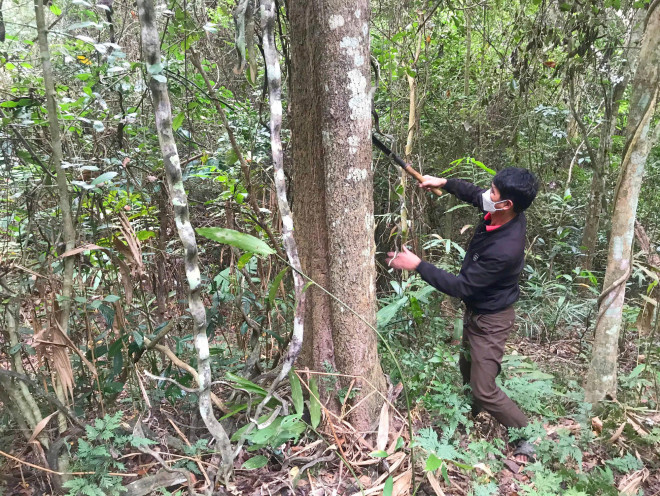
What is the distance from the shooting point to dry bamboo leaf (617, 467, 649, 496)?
6.99ft

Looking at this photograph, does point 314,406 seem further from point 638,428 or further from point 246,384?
point 638,428

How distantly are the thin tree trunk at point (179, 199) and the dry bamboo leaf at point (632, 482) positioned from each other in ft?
6.46

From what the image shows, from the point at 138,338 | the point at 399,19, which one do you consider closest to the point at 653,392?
the point at 138,338

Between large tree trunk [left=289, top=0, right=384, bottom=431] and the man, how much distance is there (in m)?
0.41

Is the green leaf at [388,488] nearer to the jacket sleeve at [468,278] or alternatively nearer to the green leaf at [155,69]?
the jacket sleeve at [468,278]

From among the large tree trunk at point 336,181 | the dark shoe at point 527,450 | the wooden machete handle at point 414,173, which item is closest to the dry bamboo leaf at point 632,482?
the dark shoe at point 527,450

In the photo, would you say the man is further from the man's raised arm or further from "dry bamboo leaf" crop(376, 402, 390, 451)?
"dry bamboo leaf" crop(376, 402, 390, 451)

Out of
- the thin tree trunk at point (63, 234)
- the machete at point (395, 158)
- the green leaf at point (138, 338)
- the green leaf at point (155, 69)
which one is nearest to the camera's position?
the green leaf at point (155, 69)

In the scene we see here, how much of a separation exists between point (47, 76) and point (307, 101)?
1219 millimetres

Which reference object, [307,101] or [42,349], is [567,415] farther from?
[42,349]

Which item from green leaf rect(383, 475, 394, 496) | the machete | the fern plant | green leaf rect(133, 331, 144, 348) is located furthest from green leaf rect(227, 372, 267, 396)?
the machete

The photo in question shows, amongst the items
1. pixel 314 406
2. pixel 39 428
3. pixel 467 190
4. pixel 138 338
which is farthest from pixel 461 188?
pixel 39 428

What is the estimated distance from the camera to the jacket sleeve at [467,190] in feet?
9.48

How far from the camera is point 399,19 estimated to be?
434 cm
